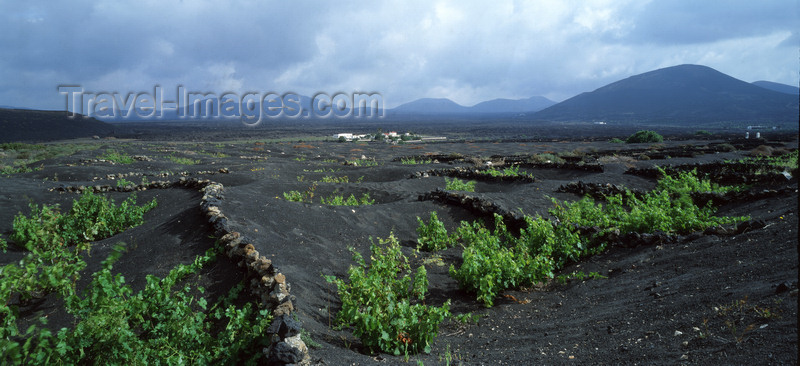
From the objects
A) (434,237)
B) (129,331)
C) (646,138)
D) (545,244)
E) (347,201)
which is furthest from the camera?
(646,138)

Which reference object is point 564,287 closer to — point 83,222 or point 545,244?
point 545,244

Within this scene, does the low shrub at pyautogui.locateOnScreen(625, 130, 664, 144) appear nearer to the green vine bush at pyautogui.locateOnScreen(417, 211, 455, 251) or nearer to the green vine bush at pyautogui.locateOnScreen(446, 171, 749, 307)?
the green vine bush at pyautogui.locateOnScreen(446, 171, 749, 307)

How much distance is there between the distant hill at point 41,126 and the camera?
302 feet

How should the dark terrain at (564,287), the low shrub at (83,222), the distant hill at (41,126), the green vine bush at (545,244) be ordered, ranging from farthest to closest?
the distant hill at (41,126), the low shrub at (83,222), the green vine bush at (545,244), the dark terrain at (564,287)

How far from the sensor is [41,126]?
101375mm

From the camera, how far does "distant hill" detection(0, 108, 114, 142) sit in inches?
3627

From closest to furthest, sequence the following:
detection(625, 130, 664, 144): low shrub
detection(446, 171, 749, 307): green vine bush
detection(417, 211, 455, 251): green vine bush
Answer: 1. detection(446, 171, 749, 307): green vine bush
2. detection(417, 211, 455, 251): green vine bush
3. detection(625, 130, 664, 144): low shrub

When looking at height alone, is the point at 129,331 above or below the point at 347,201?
above

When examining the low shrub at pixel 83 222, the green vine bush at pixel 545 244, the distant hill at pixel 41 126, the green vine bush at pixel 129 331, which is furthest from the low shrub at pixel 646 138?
the distant hill at pixel 41 126

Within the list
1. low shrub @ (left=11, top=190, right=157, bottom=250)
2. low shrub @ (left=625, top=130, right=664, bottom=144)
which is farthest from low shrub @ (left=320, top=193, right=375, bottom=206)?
low shrub @ (left=625, top=130, right=664, bottom=144)

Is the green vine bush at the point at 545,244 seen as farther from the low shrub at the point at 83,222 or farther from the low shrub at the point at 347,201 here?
the low shrub at the point at 83,222

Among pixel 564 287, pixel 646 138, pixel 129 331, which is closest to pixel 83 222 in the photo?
pixel 129 331

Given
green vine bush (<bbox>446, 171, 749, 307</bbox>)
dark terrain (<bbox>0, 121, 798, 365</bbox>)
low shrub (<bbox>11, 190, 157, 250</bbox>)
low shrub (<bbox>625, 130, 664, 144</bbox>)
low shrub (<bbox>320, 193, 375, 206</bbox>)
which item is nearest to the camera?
dark terrain (<bbox>0, 121, 798, 365</bbox>)

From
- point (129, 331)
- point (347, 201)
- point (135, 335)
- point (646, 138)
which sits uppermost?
point (646, 138)
